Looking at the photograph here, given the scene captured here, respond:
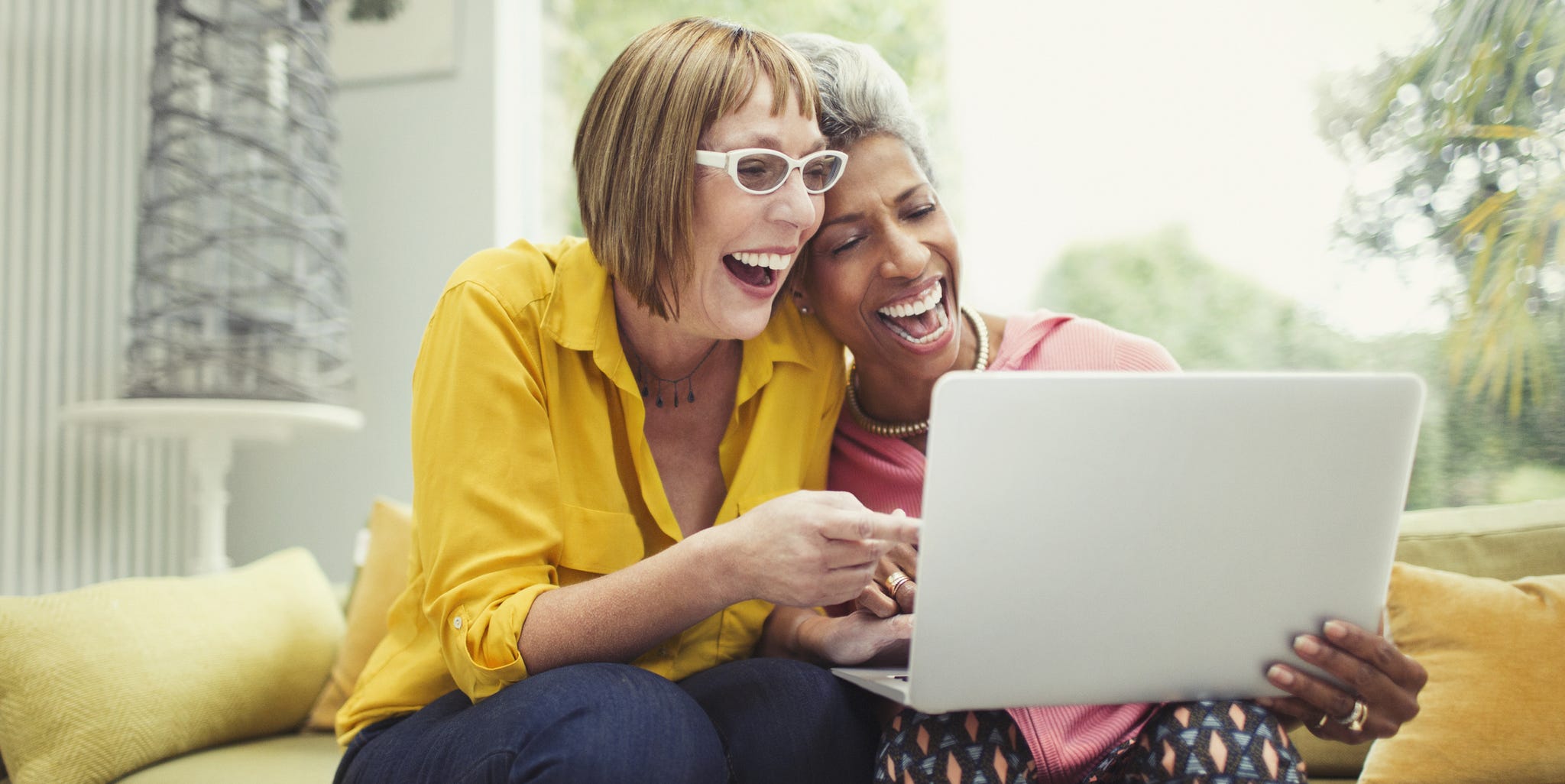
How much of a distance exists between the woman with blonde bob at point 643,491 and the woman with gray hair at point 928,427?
3.1 inches

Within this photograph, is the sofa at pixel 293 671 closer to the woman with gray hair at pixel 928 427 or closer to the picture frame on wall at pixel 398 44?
the woman with gray hair at pixel 928 427

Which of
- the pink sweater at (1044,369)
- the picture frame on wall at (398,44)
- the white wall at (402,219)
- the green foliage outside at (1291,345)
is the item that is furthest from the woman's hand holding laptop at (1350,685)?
the picture frame on wall at (398,44)

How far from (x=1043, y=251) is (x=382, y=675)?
1.72 m

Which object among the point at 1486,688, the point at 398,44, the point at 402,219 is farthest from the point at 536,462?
the point at 398,44

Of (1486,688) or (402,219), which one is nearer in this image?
(1486,688)

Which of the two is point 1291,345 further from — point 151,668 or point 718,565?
point 151,668

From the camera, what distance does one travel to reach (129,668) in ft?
5.01

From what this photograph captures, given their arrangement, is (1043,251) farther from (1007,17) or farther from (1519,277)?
(1519,277)

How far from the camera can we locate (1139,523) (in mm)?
873

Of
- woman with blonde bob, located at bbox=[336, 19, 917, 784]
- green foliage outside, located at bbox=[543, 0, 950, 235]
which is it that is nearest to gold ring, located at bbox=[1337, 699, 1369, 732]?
woman with blonde bob, located at bbox=[336, 19, 917, 784]

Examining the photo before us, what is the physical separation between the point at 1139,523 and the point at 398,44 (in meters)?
2.53

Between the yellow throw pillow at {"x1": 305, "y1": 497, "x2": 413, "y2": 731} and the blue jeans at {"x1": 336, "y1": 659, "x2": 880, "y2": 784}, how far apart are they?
0.67m

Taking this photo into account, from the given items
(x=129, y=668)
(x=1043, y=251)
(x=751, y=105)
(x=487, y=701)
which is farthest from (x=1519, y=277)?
(x=129, y=668)

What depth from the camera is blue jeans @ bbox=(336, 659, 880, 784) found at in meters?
0.94
